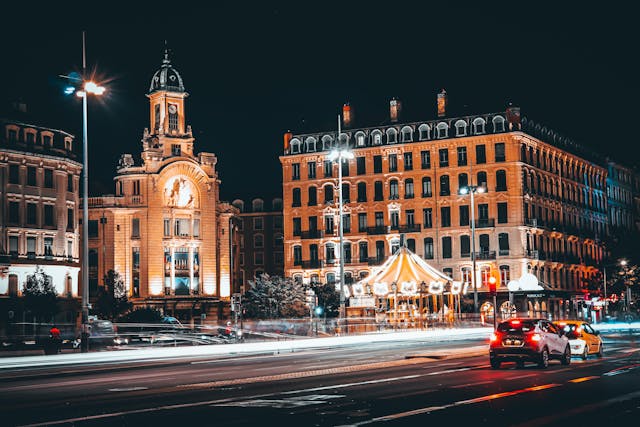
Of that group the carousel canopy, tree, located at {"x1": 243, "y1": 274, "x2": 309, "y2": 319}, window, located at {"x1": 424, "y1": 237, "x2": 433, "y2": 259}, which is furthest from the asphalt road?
window, located at {"x1": 424, "y1": 237, "x2": 433, "y2": 259}

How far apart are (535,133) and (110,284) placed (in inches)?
1665

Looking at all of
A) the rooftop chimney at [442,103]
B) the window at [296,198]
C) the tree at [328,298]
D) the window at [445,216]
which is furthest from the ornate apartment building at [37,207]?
the rooftop chimney at [442,103]

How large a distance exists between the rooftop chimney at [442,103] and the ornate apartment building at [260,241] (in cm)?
3032

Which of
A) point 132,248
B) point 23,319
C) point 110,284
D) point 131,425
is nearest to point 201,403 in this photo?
point 131,425

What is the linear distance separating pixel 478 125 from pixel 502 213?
8350 millimetres

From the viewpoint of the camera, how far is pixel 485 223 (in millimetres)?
92375

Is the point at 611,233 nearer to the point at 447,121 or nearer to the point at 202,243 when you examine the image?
the point at 447,121

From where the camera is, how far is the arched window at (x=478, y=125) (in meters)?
92.6

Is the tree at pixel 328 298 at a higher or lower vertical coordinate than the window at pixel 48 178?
lower

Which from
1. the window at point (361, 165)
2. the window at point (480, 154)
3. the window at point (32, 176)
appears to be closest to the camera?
the window at point (32, 176)

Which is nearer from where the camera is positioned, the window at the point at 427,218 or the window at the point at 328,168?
the window at the point at 427,218

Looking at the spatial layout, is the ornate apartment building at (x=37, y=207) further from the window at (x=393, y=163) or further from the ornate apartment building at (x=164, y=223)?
the window at (x=393, y=163)

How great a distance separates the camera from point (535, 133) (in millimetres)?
96062

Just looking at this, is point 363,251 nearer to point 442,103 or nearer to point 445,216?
point 445,216
